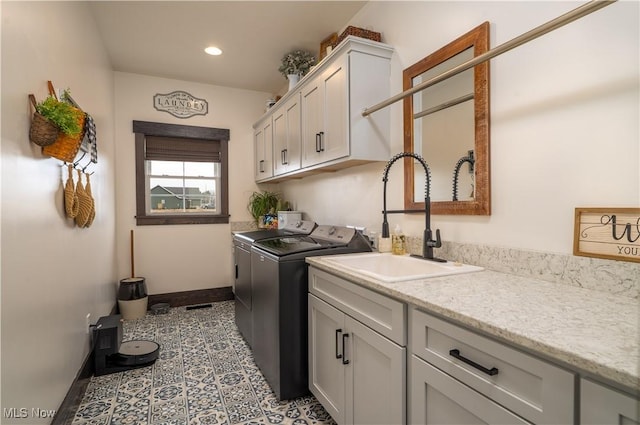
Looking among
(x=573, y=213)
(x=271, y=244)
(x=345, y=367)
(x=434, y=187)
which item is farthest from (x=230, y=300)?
(x=573, y=213)

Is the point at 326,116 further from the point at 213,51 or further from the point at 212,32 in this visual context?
the point at 213,51

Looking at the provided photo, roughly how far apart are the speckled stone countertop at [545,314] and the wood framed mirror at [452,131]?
0.47m

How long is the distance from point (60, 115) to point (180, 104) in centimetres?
272

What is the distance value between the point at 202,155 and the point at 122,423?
9.72 feet

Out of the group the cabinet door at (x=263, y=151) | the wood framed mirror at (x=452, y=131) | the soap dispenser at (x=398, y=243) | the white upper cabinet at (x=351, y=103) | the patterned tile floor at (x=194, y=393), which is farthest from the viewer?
the cabinet door at (x=263, y=151)

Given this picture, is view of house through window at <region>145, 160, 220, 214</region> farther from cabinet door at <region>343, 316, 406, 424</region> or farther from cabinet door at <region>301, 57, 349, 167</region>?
cabinet door at <region>343, 316, 406, 424</region>

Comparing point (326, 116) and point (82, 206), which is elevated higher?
point (326, 116)

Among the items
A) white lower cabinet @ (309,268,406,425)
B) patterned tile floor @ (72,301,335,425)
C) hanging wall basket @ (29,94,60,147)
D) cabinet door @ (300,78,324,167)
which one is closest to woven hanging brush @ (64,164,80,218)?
hanging wall basket @ (29,94,60,147)

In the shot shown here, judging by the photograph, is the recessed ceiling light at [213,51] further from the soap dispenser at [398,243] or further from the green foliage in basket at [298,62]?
the soap dispenser at [398,243]

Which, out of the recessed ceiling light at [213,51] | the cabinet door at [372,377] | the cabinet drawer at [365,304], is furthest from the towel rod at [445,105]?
the recessed ceiling light at [213,51]

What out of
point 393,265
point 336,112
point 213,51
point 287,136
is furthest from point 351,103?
point 213,51

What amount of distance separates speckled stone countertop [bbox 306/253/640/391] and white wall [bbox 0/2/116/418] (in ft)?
4.24

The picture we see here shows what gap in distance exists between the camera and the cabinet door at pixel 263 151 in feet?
11.7

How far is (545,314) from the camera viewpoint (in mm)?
877
